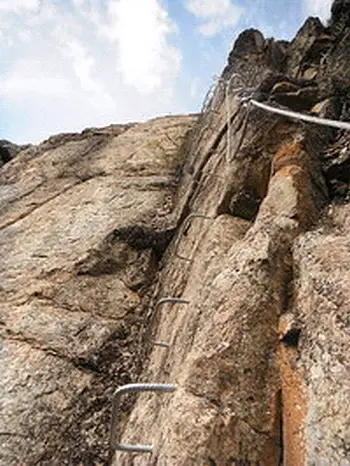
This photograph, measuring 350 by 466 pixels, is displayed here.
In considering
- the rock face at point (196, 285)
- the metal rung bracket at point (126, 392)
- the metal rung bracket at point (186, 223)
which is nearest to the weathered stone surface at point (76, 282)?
the rock face at point (196, 285)

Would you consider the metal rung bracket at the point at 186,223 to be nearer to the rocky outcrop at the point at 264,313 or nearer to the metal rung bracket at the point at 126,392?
the rocky outcrop at the point at 264,313

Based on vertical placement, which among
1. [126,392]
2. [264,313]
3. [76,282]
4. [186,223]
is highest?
[186,223]

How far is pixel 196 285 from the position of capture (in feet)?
21.4

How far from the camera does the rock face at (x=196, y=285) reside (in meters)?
3.78

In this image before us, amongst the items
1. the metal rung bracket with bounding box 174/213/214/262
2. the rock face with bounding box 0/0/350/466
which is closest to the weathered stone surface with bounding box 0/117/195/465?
the rock face with bounding box 0/0/350/466

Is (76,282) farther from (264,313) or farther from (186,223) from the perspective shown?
(264,313)

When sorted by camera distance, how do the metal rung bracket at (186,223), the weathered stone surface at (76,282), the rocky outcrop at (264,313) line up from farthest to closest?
the metal rung bracket at (186,223) < the weathered stone surface at (76,282) < the rocky outcrop at (264,313)

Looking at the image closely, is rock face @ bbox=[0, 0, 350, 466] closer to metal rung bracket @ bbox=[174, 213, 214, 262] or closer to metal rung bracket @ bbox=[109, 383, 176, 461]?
metal rung bracket @ bbox=[174, 213, 214, 262]

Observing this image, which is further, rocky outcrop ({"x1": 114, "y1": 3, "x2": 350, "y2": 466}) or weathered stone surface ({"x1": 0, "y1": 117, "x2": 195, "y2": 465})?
weathered stone surface ({"x1": 0, "y1": 117, "x2": 195, "y2": 465})

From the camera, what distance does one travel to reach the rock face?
378 cm

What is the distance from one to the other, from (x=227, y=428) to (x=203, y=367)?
0.58 metres

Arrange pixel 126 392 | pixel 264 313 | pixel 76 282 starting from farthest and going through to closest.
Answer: pixel 76 282 < pixel 264 313 < pixel 126 392

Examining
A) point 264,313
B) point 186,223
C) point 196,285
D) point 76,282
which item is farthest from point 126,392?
point 76,282

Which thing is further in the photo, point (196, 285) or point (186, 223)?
point (186, 223)
